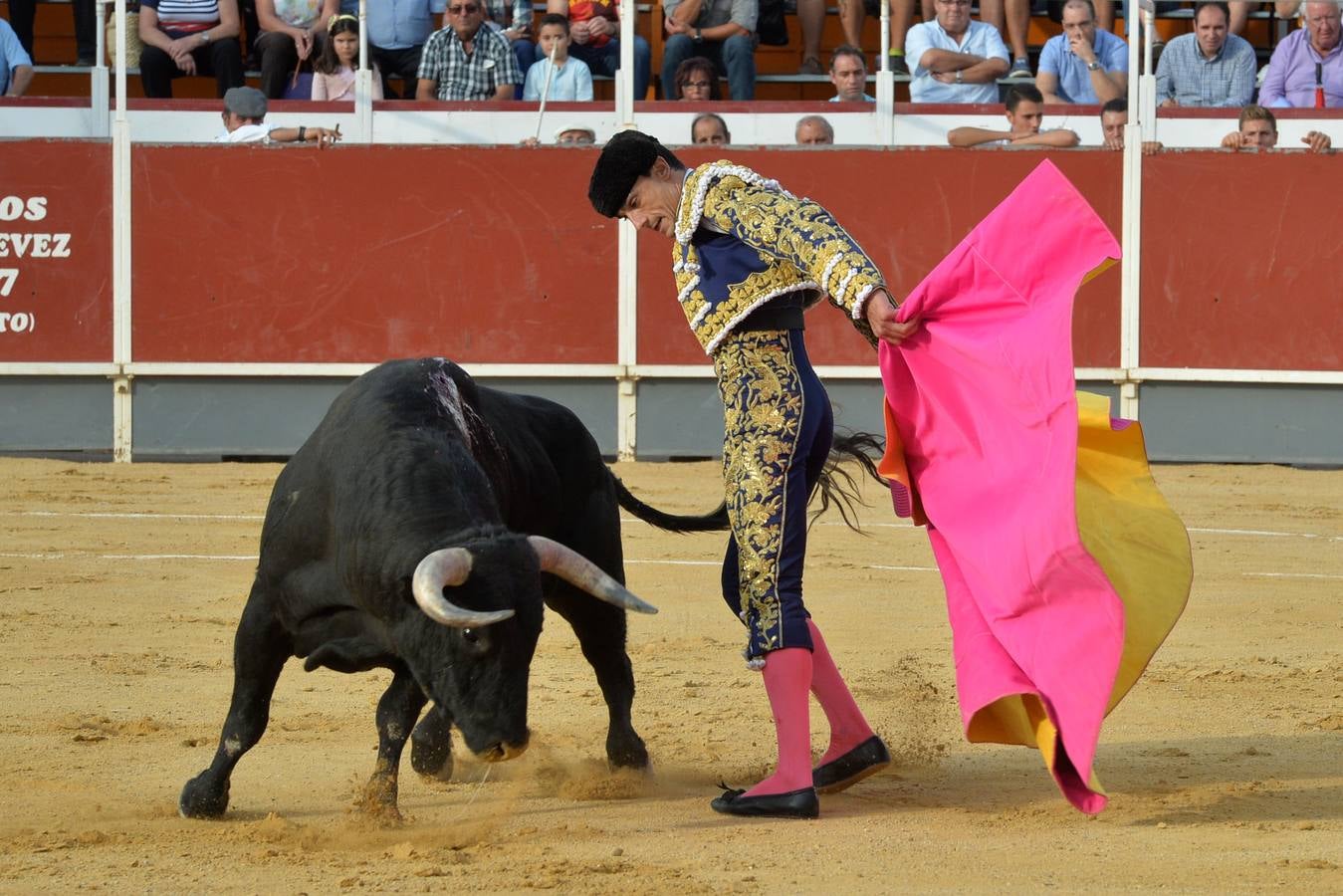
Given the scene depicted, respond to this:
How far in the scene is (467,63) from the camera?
9383 mm

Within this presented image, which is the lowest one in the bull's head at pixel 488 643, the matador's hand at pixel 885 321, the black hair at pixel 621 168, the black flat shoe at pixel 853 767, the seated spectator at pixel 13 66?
the black flat shoe at pixel 853 767

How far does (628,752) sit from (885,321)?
1.03 metres

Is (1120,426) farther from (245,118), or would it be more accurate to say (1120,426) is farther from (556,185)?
(245,118)

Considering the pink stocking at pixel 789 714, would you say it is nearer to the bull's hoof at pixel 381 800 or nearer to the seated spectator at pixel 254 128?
the bull's hoof at pixel 381 800

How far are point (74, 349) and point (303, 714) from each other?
198 inches

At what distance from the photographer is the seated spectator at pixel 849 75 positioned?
9289 mm

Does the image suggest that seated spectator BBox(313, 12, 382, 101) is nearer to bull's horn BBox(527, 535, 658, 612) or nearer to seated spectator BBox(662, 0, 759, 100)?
seated spectator BBox(662, 0, 759, 100)

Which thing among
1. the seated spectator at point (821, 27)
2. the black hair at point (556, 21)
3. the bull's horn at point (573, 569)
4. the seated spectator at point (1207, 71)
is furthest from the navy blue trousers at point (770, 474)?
the seated spectator at point (821, 27)

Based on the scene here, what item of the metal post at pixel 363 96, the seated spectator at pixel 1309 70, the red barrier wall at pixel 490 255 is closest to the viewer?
the red barrier wall at pixel 490 255

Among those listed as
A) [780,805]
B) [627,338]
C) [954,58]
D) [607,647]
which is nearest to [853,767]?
[780,805]

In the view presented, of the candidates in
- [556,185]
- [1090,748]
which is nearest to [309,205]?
[556,185]

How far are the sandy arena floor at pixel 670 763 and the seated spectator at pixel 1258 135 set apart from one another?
283 cm

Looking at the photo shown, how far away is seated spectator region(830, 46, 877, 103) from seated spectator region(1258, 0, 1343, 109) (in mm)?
2018

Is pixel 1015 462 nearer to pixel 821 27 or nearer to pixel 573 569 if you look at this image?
pixel 573 569
